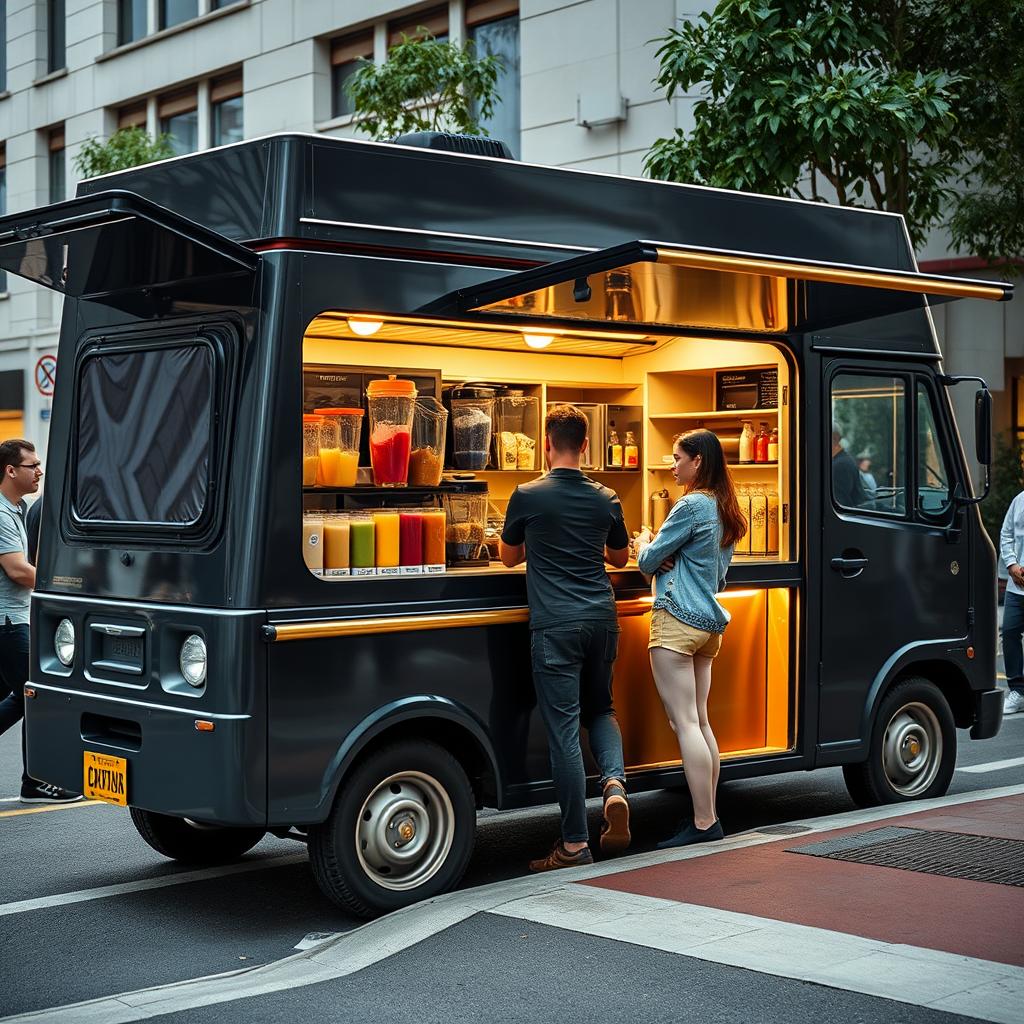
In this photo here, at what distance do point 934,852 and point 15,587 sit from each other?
5.05 m

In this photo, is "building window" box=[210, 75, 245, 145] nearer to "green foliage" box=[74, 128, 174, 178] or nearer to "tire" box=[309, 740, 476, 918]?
"green foliage" box=[74, 128, 174, 178]

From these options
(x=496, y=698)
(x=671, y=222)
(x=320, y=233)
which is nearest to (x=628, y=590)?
(x=496, y=698)

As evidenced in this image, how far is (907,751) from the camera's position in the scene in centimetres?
883

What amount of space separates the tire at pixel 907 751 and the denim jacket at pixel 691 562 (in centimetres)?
161

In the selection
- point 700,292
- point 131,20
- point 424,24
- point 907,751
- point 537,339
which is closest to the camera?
point 700,292

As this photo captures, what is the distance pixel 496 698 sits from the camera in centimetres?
702

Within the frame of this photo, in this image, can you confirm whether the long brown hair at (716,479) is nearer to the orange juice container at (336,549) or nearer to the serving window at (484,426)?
the serving window at (484,426)

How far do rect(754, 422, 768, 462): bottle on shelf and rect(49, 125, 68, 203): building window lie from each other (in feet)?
79.3

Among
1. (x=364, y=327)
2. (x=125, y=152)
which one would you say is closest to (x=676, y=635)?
(x=364, y=327)

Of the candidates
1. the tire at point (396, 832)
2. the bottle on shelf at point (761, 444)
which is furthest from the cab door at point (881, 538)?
the tire at point (396, 832)

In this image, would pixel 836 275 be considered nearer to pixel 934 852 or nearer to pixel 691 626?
pixel 691 626

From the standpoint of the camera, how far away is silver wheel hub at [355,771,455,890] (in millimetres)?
6570

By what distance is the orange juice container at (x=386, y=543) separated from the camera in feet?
22.4

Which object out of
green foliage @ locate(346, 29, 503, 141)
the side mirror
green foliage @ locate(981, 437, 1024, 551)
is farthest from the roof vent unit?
green foliage @ locate(981, 437, 1024, 551)
